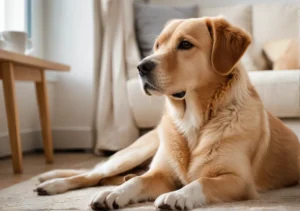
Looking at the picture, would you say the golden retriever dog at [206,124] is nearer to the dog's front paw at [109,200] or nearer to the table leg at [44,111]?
the dog's front paw at [109,200]

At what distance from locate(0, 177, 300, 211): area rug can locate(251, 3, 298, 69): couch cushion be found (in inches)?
81.3

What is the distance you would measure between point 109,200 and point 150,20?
2.42 metres

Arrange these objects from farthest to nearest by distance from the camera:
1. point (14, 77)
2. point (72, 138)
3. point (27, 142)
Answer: point (72, 138)
point (27, 142)
point (14, 77)

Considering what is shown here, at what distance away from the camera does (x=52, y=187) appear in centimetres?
163

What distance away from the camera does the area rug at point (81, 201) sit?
128 cm

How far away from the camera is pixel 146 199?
1.43 metres

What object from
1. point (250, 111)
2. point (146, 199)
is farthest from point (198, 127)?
point (146, 199)

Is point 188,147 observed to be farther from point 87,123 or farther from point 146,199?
point 87,123

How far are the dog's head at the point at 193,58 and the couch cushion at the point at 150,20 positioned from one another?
6.08 ft

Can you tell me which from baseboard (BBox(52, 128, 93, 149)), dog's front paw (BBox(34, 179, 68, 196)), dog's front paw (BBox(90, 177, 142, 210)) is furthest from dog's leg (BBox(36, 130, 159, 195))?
baseboard (BBox(52, 128, 93, 149))

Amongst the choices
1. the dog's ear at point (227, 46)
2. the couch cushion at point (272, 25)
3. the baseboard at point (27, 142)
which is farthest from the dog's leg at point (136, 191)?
the couch cushion at point (272, 25)

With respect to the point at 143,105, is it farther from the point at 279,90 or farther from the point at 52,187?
the point at 52,187

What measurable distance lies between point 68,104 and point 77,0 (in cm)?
89

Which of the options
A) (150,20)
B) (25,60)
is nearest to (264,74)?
(150,20)
